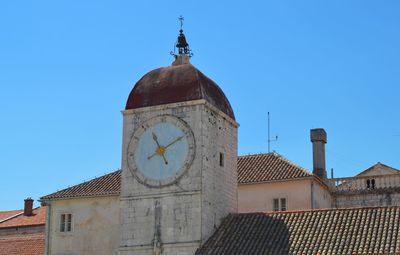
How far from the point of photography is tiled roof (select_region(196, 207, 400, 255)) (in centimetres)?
2777

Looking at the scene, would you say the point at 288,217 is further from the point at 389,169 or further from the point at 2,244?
the point at 2,244

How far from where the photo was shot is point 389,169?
48.7 m

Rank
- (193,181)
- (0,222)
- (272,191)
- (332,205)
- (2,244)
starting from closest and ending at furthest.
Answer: (193,181), (272,191), (332,205), (2,244), (0,222)

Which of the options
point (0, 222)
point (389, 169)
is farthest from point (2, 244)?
point (389, 169)

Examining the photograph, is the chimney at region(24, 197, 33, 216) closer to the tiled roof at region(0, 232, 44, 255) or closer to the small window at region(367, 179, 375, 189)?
the tiled roof at region(0, 232, 44, 255)

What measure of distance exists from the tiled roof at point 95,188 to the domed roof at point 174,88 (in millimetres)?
9025

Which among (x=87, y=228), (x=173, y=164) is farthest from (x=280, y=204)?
(x=173, y=164)

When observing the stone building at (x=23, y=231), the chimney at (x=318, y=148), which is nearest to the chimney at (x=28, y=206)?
the stone building at (x=23, y=231)

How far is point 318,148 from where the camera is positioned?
43938 mm

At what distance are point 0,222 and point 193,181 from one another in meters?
26.0

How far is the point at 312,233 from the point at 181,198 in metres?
5.28

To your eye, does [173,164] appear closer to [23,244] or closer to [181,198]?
[181,198]

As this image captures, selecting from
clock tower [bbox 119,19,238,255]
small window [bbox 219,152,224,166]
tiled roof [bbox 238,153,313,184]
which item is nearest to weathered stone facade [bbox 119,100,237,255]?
clock tower [bbox 119,19,238,255]

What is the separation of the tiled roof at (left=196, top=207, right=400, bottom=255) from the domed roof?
523cm
